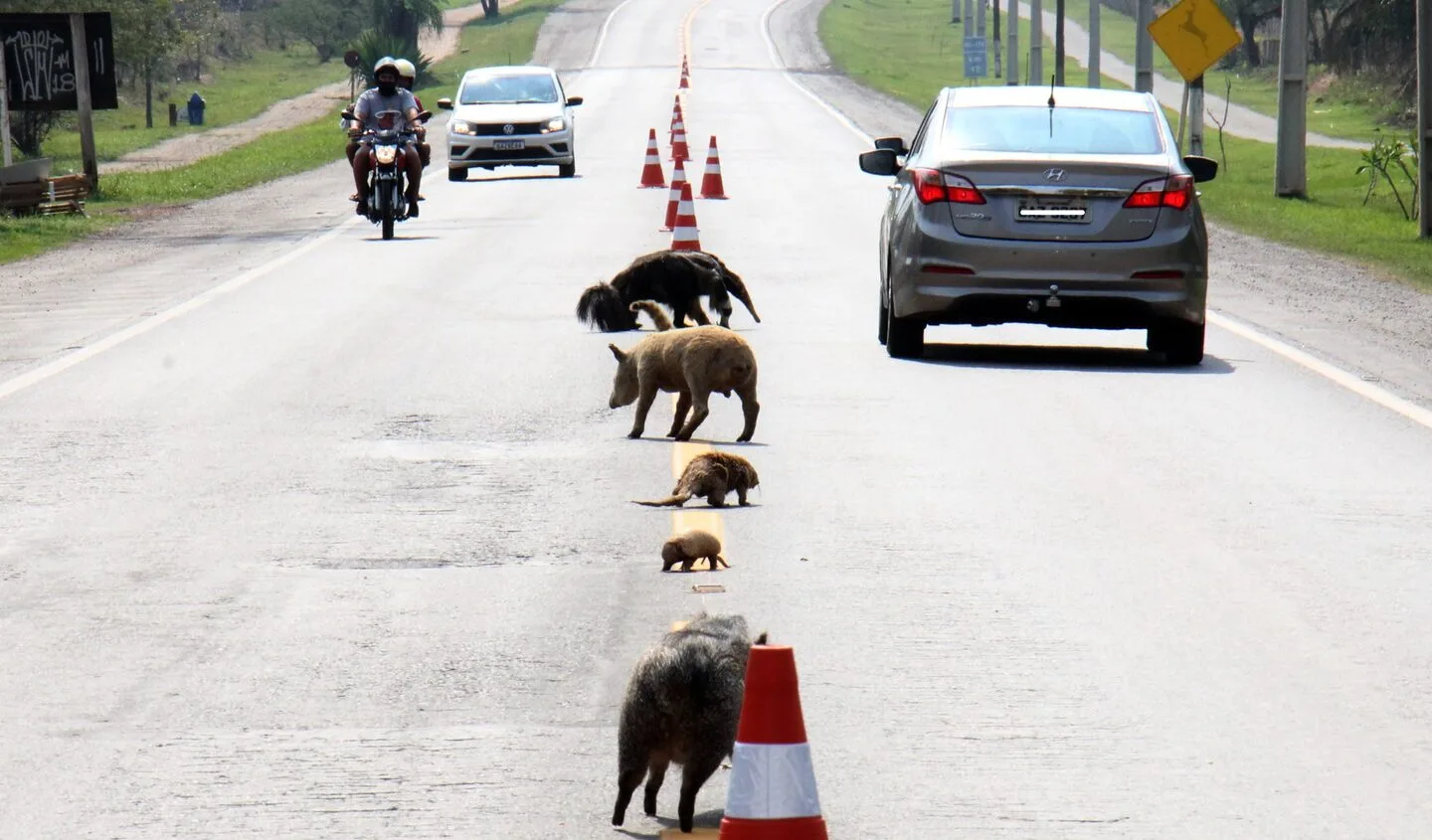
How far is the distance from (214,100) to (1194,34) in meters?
54.2

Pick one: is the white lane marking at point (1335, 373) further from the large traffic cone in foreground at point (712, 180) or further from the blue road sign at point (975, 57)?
the blue road sign at point (975, 57)

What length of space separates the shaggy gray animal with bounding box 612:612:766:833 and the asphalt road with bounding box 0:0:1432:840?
332mm

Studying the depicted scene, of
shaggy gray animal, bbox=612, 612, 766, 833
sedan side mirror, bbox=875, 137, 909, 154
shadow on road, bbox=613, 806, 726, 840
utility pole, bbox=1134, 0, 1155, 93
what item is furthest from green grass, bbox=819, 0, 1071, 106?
shaggy gray animal, bbox=612, 612, 766, 833

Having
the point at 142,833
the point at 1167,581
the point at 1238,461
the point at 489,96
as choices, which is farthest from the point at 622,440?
the point at 489,96

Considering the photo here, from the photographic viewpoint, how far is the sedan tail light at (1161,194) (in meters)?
14.0

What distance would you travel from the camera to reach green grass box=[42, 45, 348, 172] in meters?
57.9

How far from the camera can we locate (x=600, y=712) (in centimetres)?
620

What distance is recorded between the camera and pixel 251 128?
65.6 metres

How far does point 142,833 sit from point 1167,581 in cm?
394

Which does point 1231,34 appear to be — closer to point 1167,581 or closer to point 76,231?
point 76,231

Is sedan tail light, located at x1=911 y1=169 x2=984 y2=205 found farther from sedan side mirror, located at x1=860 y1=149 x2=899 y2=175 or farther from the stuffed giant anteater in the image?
the stuffed giant anteater

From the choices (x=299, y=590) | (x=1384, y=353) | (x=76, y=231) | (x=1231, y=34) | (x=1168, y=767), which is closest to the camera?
(x=1168, y=767)

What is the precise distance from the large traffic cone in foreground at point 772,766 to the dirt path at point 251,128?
37781 mm

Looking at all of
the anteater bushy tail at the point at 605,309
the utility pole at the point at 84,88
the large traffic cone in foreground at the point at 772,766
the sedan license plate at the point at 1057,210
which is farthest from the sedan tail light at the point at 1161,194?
the utility pole at the point at 84,88
